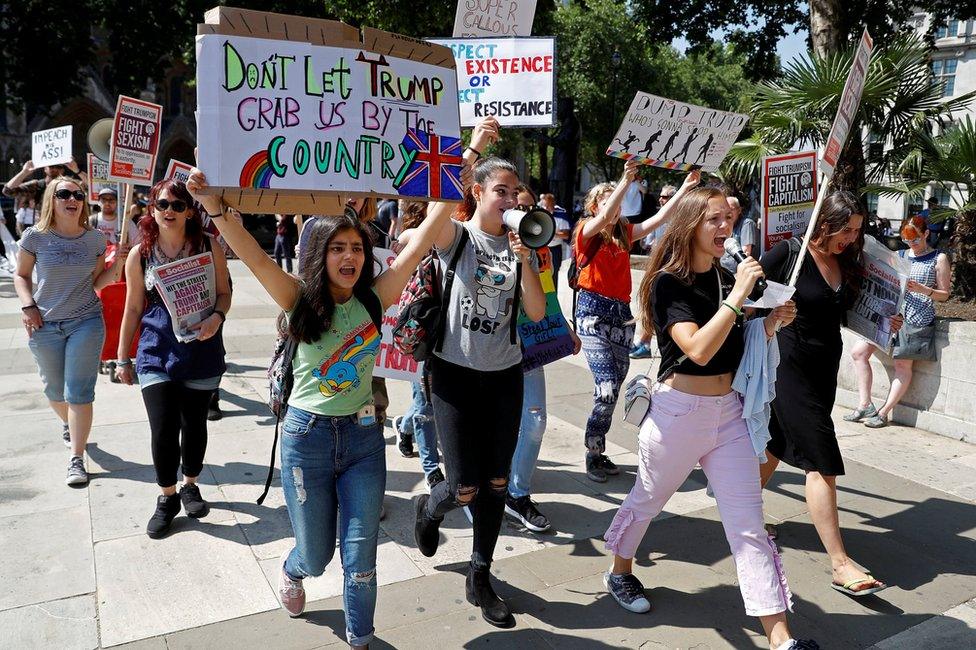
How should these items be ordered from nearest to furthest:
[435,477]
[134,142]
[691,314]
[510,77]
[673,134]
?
[691,314] → [435,477] → [510,77] → [673,134] → [134,142]

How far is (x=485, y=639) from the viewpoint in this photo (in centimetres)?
324

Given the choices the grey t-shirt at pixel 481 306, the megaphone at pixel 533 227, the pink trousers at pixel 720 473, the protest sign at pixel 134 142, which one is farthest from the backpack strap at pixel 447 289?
the protest sign at pixel 134 142

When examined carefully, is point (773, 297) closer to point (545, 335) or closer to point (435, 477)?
point (545, 335)

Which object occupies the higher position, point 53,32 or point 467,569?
point 53,32

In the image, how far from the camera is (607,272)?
495 cm

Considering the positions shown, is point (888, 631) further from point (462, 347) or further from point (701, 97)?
point (701, 97)

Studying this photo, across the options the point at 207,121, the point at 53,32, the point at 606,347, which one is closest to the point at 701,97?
the point at 53,32

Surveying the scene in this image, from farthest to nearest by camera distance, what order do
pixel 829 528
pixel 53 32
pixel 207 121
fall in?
pixel 53 32
pixel 829 528
pixel 207 121

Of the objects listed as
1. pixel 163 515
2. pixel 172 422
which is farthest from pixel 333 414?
pixel 163 515

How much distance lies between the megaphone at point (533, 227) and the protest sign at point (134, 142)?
4207 millimetres

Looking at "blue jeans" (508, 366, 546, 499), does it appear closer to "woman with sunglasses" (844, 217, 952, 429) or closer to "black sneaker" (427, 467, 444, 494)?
"black sneaker" (427, 467, 444, 494)

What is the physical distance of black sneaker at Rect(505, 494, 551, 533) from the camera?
14.0 feet

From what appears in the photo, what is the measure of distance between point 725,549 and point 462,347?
1966mm

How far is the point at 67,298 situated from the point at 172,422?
1.35 metres
